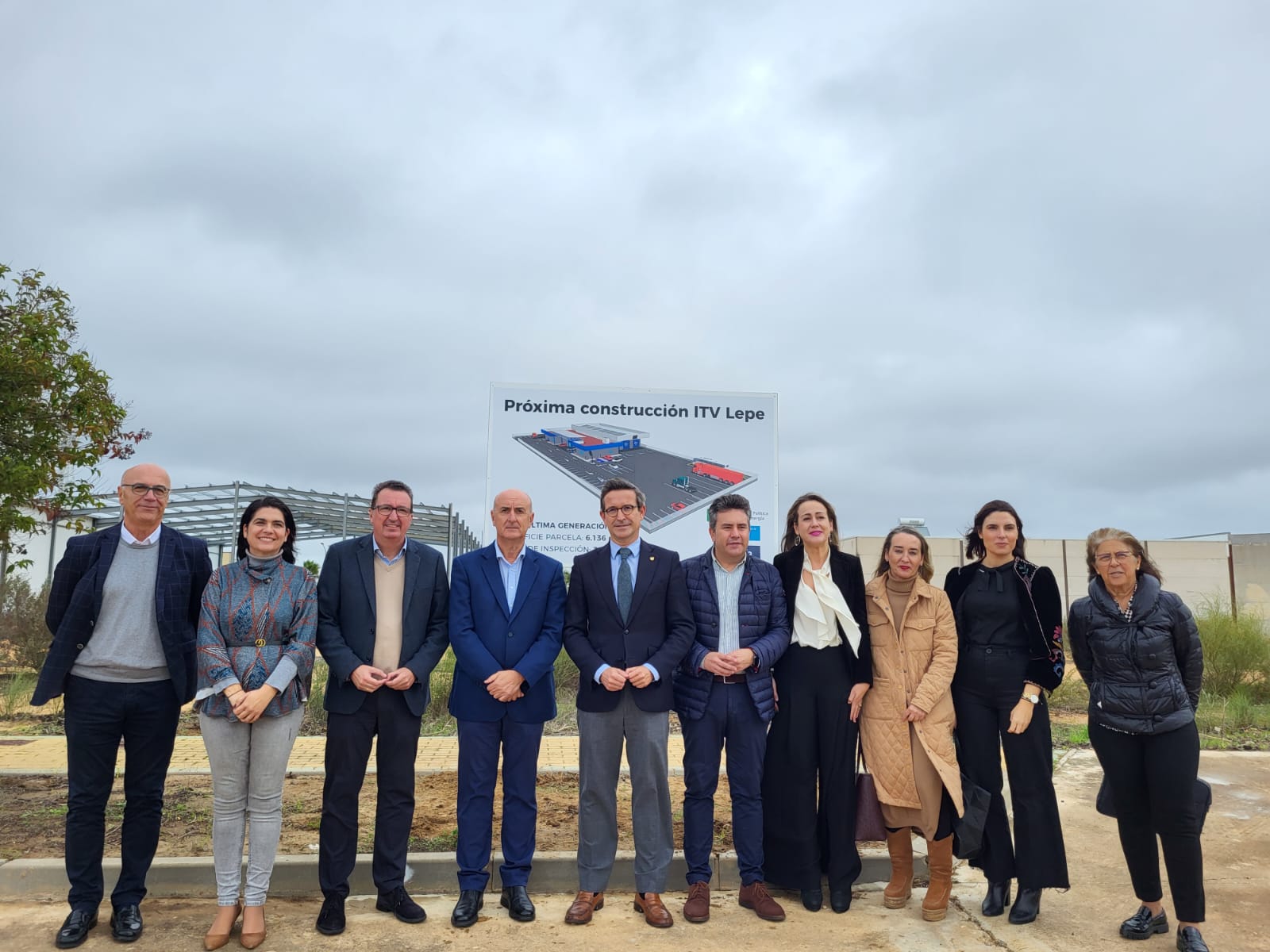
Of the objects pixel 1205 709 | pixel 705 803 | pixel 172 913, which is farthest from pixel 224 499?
pixel 1205 709

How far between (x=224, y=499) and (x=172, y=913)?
1050 cm

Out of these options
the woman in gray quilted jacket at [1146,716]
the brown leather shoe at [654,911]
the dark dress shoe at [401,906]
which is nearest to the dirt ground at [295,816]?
the dark dress shoe at [401,906]

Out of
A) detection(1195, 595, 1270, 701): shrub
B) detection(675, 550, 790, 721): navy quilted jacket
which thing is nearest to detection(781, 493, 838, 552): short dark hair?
detection(675, 550, 790, 721): navy quilted jacket

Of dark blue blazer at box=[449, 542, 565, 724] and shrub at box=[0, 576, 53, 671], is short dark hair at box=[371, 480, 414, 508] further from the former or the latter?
shrub at box=[0, 576, 53, 671]

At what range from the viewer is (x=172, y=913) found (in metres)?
4.67

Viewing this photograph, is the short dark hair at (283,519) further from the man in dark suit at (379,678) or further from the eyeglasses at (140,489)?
the eyeglasses at (140,489)

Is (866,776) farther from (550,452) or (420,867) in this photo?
(550,452)

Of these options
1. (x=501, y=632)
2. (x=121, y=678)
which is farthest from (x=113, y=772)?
(x=501, y=632)

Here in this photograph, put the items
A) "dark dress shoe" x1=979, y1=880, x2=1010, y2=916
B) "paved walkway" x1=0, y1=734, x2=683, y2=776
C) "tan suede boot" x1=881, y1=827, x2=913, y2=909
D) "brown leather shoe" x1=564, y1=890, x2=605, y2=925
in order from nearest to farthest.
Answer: "brown leather shoe" x1=564, y1=890, x2=605, y2=925
"dark dress shoe" x1=979, y1=880, x2=1010, y2=916
"tan suede boot" x1=881, y1=827, x2=913, y2=909
"paved walkway" x1=0, y1=734, x2=683, y2=776

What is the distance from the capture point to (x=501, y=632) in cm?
488

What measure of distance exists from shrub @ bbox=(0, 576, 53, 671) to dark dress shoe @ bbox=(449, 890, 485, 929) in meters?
10.2

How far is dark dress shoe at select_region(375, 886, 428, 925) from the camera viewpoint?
4.62 meters

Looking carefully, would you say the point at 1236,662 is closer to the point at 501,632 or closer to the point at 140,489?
the point at 501,632

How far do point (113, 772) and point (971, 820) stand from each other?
4.23 meters
